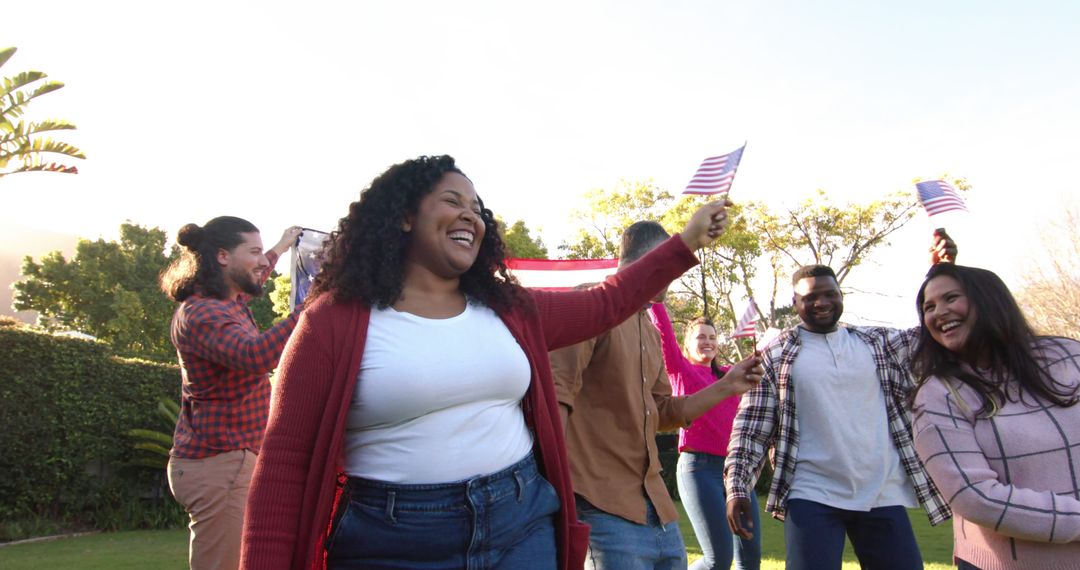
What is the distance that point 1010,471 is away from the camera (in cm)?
273

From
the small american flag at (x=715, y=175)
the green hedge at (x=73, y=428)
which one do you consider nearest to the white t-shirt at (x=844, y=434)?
the small american flag at (x=715, y=175)

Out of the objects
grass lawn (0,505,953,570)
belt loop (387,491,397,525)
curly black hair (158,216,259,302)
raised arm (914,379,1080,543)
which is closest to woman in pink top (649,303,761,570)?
raised arm (914,379,1080,543)

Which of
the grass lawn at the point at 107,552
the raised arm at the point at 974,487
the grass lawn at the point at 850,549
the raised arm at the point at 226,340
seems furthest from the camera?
the grass lawn at the point at 107,552

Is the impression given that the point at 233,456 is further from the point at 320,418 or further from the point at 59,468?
the point at 59,468

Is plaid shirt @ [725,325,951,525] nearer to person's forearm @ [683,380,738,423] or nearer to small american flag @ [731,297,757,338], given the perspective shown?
person's forearm @ [683,380,738,423]

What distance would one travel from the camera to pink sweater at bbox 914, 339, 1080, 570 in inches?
102

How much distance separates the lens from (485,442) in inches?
92.0

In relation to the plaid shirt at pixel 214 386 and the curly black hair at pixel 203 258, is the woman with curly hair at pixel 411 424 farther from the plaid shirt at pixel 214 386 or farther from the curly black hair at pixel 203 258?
the curly black hair at pixel 203 258

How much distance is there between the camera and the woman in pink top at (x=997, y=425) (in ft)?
8.59

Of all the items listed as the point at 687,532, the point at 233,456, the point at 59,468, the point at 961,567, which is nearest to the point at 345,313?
the point at 233,456

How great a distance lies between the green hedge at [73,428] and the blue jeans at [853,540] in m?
10.5

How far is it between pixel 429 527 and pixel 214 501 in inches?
78.8

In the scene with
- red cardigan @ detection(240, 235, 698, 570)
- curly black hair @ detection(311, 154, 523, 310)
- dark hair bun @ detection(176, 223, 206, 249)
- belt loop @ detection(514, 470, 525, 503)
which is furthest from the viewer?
dark hair bun @ detection(176, 223, 206, 249)

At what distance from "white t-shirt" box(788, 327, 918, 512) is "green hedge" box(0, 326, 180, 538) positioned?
10462 millimetres
